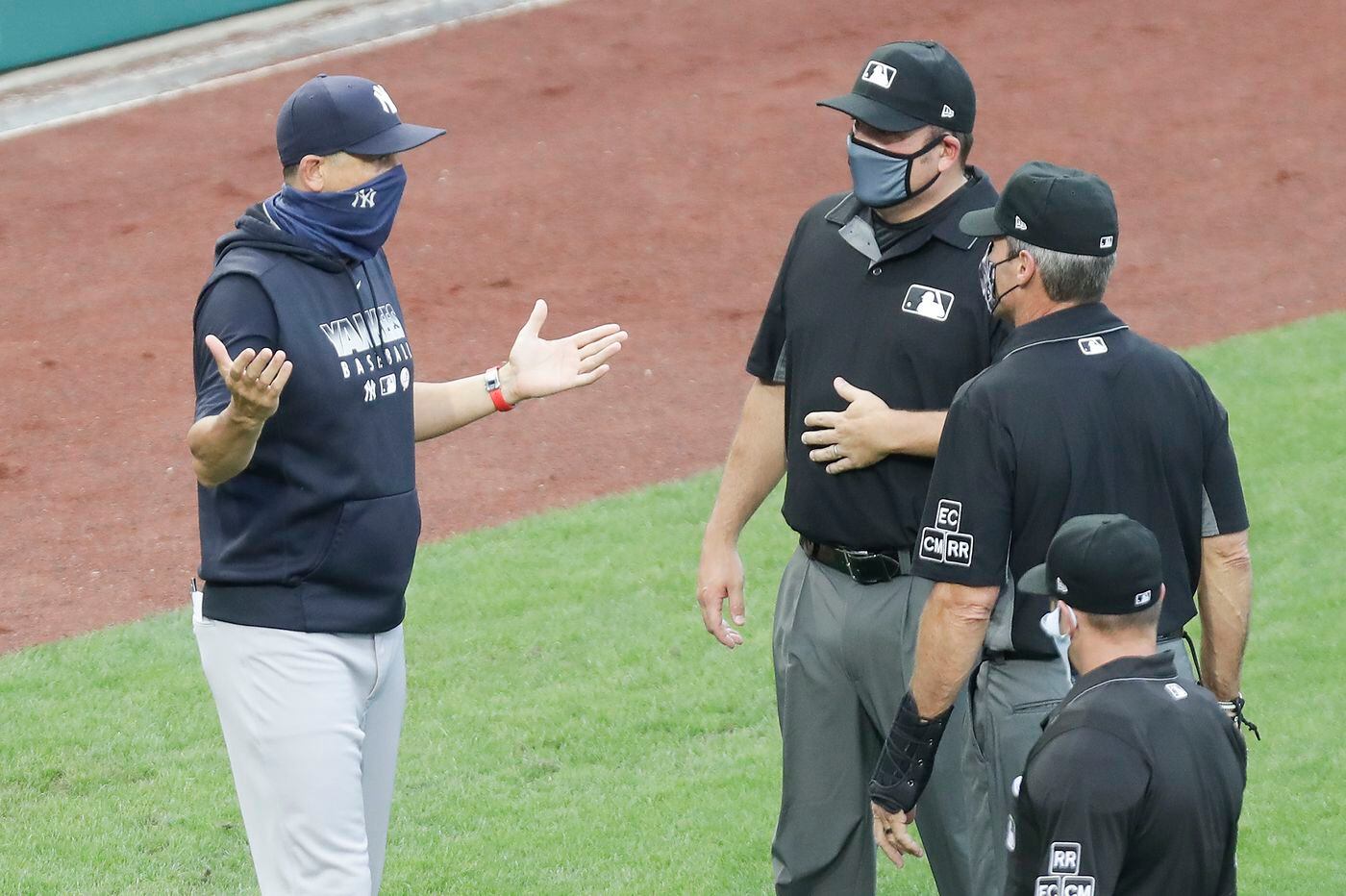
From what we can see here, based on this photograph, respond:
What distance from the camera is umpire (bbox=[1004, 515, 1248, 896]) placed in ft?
8.85

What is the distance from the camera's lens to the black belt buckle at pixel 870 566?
402 centimetres

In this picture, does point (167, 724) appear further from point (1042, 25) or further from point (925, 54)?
point (1042, 25)

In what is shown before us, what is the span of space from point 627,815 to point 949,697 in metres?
2.00

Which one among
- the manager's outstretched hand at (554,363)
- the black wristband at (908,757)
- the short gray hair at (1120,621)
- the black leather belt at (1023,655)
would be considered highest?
the short gray hair at (1120,621)

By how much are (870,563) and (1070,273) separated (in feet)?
3.09

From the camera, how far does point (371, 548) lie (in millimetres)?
3686

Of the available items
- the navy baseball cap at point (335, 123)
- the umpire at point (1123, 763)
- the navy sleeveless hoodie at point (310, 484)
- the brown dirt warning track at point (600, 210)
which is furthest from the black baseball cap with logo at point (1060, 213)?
the brown dirt warning track at point (600, 210)

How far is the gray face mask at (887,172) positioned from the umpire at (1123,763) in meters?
1.33

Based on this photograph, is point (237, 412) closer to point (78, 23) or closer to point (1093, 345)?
point (1093, 345)

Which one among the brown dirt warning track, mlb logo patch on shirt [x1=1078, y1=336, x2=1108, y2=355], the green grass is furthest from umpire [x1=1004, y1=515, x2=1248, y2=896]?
the brown dirt warning track

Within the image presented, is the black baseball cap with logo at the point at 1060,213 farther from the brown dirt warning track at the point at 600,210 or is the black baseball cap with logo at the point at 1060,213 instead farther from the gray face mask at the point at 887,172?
the brown dirt warning track at the point at 600,210

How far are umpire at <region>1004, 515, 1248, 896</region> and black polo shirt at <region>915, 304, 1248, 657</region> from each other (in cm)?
40

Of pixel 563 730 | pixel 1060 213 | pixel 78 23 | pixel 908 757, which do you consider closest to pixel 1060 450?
pixel 1060 213

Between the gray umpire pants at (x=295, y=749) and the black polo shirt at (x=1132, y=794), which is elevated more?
the black polo shirt at (x=1132, y=794)
